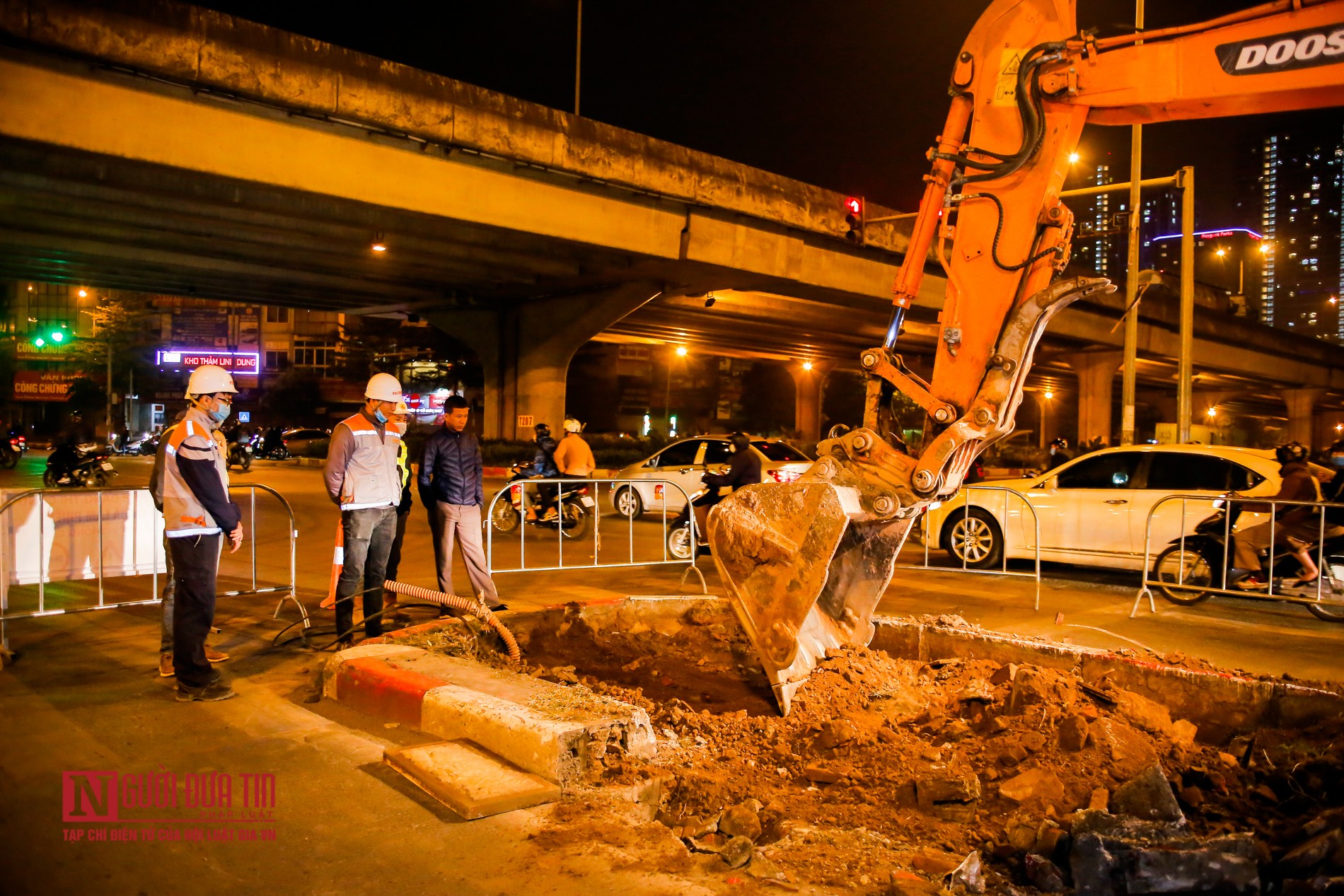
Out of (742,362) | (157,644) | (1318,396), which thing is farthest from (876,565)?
(1318,396)

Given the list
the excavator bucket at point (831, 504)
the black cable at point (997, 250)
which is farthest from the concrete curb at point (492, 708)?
the black cable at point (997, 250)

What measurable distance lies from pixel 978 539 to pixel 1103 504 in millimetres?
1543

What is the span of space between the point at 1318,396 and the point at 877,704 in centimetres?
7092

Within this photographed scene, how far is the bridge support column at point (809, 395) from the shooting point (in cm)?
5672

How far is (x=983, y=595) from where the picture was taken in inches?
400

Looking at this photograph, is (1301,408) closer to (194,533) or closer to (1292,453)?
(1292,453)

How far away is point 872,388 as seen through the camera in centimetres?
614

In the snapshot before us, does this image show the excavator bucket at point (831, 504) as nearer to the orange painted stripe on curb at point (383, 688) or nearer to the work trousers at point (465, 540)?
the orange painted stripe on curb at point (383, 688)

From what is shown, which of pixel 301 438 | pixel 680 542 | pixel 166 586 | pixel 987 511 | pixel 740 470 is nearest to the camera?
pixel 166 586

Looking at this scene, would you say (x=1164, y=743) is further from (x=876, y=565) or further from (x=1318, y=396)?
(x=1318, y=396)

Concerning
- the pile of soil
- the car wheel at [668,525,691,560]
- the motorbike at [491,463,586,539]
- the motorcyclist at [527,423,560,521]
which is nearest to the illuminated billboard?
the motorcyclist at [527,423,560,521]

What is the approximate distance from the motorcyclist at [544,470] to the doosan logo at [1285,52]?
9.95 metres

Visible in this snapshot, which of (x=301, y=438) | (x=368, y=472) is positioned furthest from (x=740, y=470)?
(x=301, y=438)

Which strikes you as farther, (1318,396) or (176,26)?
(1318,396)
